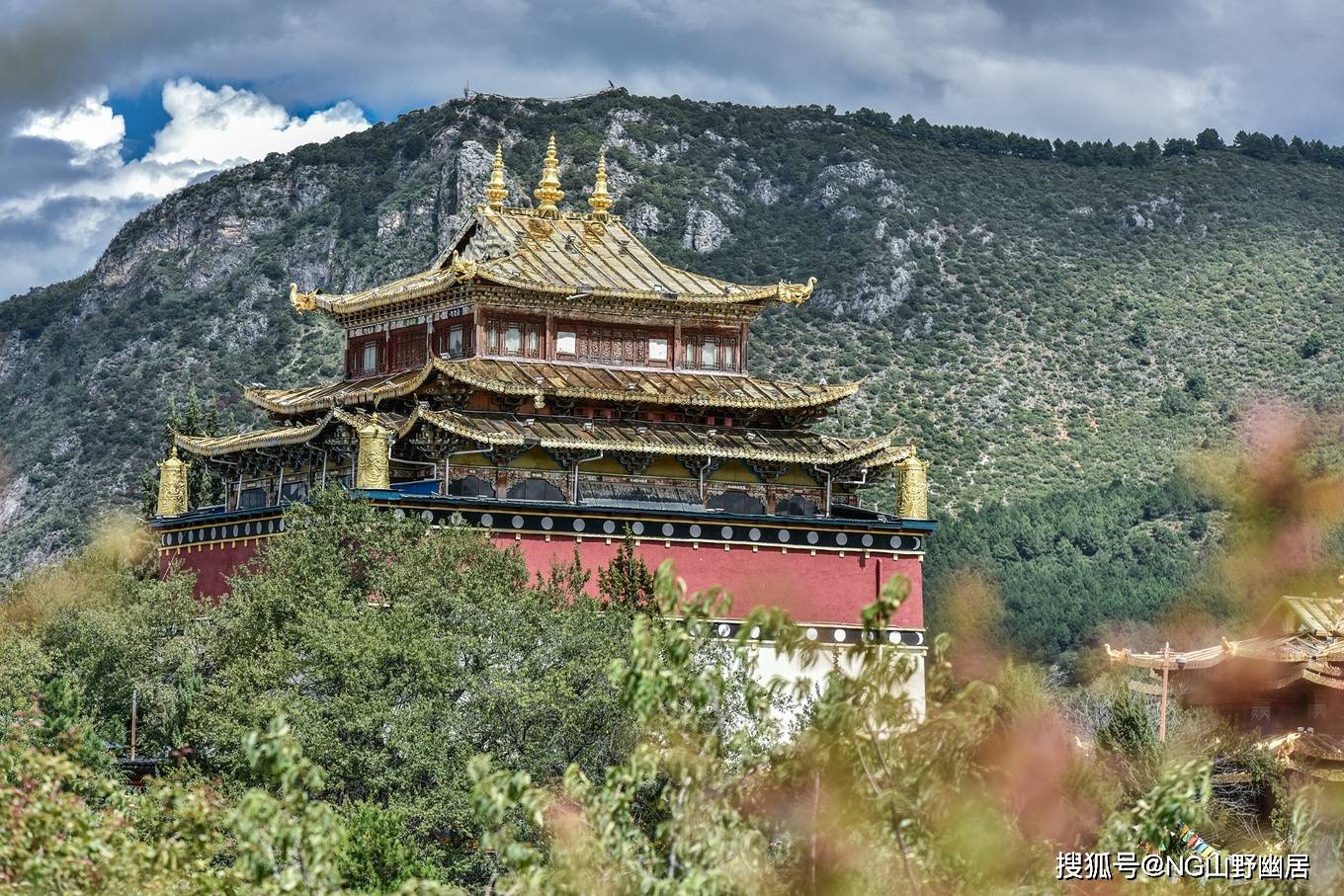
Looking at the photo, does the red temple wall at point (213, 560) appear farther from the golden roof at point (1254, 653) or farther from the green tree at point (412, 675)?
the golden roof at point (1254, 653)

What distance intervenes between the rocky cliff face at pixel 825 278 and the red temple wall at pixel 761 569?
137ft

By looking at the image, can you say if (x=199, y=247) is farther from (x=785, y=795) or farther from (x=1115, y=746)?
(x=785, y=795)

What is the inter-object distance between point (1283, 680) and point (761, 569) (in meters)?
10.8

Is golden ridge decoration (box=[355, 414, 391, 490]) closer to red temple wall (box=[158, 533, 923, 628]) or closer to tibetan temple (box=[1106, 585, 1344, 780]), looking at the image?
red temple wall (box=[158, 533, 923, 628])

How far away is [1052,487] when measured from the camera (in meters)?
93.6

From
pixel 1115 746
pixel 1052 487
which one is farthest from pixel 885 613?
pixel 1052 487

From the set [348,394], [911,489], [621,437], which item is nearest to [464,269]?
[348,394]

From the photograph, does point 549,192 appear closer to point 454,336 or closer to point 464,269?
point 454,336

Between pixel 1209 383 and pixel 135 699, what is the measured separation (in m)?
65.6

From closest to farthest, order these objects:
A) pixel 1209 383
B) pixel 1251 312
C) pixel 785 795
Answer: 1. pixel 785 795
2. pixel 1209 383
3. pixel 1251 312

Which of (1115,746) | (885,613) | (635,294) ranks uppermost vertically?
(635,294)

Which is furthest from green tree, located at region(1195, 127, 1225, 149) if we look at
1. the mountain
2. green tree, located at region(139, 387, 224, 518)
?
green tree, located at region(139, 387, 224, 518)

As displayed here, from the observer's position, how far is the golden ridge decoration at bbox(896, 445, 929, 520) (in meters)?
51.6

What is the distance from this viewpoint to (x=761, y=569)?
49.9m
